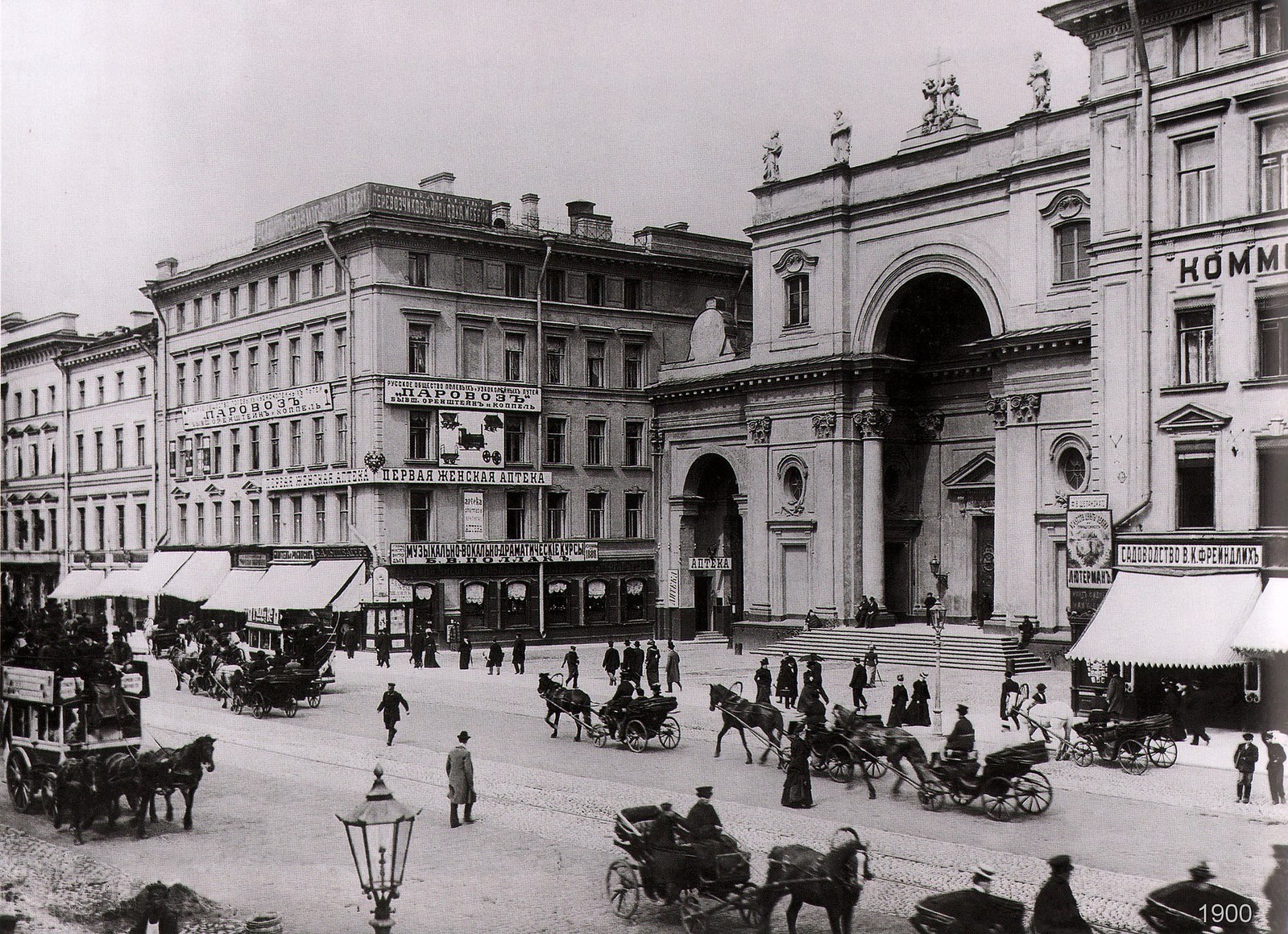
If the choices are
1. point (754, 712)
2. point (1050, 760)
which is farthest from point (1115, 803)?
point (754, 712)

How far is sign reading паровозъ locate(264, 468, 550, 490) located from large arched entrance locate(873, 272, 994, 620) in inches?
550

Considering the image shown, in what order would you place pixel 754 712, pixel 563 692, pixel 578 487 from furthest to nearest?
pixel 578 487, pixel 563 692, pixel 754 712

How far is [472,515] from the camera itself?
155 feet

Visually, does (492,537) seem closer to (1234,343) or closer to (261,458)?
(261,458)

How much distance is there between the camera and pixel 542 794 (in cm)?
1950

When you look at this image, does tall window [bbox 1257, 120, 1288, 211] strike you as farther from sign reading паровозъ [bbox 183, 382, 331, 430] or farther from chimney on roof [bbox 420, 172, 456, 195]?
sign reading паровозъ [bbox 183, 382, 331, 430]

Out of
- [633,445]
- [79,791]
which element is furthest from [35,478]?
[79,791]

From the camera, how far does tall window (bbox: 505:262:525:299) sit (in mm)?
47469

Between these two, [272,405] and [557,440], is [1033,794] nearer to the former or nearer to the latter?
[557,440]

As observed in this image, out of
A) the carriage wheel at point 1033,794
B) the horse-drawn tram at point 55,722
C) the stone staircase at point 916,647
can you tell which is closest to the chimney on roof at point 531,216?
the stone staircase at point 916,647

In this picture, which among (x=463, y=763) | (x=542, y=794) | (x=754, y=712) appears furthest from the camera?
(x=754, y=712)

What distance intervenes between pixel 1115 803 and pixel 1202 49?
1541cm

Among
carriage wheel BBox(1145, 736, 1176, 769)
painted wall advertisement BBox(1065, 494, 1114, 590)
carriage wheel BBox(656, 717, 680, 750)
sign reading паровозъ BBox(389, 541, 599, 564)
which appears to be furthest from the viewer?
sign reading паровозъ BBox(389, 541, 599, 564)

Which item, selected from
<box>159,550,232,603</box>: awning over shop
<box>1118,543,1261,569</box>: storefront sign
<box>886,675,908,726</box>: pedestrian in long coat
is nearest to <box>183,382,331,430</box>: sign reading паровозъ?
<box>159,550,232,603</box>: awning over shop
